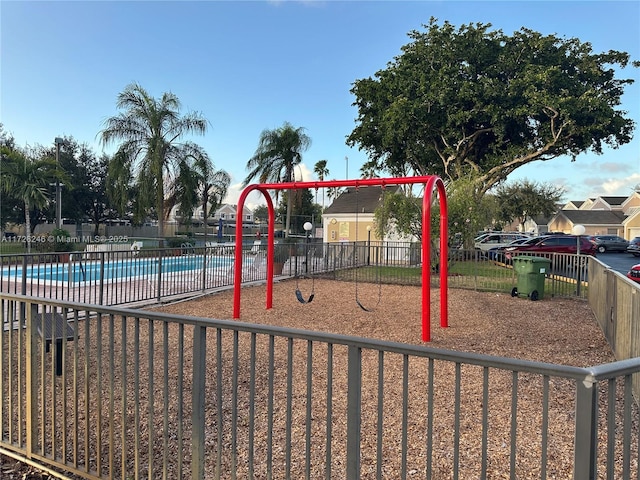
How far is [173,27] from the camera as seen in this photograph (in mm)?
13539

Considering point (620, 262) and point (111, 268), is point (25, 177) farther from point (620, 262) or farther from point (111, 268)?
point (620, 262)

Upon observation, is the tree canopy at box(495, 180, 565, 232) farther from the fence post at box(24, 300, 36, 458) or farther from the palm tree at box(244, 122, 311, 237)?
the fence post at box(24, 300, 36, 458)

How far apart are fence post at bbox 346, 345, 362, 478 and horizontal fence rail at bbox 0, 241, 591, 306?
5.81 meters

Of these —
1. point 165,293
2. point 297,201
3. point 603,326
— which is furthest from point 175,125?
point 603,326

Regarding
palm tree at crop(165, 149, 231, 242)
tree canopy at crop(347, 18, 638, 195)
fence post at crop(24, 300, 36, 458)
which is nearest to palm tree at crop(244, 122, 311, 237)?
palm tree at crop(165, 149, 231, 242)

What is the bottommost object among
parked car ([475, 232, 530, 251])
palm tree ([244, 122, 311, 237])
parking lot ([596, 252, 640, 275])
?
parking lot ([596, 252, 640, 275])

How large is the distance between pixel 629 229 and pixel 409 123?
40.7 metres

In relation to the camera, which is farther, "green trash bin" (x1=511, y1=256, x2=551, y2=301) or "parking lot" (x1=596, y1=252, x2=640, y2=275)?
"parking lot" (x1=596, y1=252, x2=640, y2=275)

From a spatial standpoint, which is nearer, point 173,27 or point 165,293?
point 165,293

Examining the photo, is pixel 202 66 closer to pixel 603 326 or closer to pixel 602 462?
pixel 603 326

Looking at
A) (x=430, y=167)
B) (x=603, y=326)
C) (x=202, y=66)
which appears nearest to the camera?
(x=603, y=326)

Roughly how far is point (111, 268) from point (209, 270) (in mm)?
2863

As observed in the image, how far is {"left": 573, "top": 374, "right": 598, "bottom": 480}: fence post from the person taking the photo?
4.74 ft

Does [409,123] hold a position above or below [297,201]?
above
